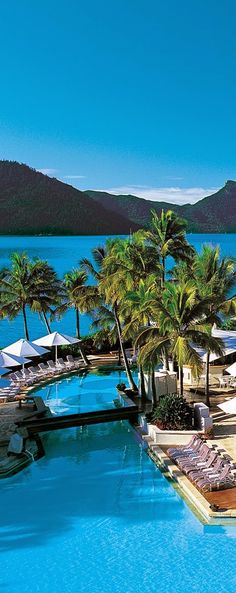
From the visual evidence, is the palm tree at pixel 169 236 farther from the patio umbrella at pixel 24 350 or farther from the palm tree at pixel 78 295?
the patio umbrella at pixel 24 350

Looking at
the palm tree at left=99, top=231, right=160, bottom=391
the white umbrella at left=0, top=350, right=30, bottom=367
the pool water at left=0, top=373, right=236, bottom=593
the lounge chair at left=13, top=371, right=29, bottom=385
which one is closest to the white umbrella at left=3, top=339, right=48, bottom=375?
the white umbrella at left=0, top=350, right=30, bottom=367

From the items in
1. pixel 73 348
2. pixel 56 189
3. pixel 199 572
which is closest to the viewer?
pixel 199 572

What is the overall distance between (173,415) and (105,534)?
582 cm

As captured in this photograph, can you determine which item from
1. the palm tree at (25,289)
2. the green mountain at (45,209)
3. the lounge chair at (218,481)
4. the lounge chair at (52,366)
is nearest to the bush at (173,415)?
the lounge chair at (218,481)

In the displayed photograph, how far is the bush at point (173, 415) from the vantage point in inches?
679

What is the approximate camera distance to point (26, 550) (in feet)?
38.2

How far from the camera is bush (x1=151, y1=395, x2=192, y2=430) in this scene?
56.5 feet

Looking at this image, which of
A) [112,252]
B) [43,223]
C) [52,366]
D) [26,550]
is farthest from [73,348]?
[43,223]

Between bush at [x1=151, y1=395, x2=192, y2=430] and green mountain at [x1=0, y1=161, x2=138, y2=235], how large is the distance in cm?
13241

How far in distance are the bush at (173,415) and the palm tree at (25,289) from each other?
1352 cm

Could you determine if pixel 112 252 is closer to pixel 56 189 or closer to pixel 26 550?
pixel 26 550

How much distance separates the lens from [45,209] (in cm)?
15575

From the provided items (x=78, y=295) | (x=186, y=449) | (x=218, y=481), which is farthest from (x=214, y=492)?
(x=78, y=295)

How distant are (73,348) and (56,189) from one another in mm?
142723
